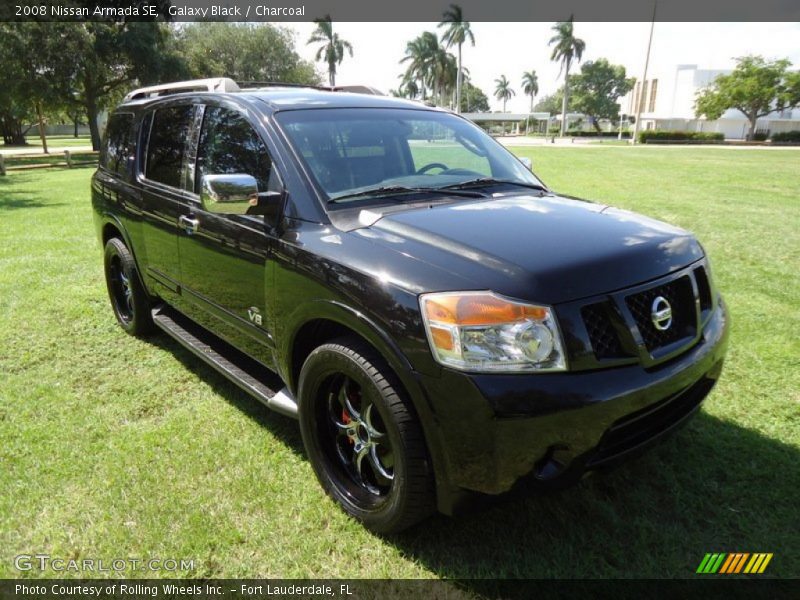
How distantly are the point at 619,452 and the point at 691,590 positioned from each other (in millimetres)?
660

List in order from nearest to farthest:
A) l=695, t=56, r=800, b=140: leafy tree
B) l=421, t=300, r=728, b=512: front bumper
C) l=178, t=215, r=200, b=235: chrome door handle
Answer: l=421, t=300, r=728, b=512: front bumper, l=178, t=215, r=200, b=235: chrome door handle, l=695, t=56, r=800, b=140: leafy tree

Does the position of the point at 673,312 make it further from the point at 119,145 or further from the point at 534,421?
the point at 119,145

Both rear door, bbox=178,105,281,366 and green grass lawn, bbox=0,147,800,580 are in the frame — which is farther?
rear door, bbox=178,105,281,366

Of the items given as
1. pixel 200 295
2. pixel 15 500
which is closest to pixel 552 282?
pixel 200 295

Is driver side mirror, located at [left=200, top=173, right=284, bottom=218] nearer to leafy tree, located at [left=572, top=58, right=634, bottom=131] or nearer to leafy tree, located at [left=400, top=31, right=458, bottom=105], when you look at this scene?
leafy tree, located at [left=400, top=31, right=458, bottom=105]

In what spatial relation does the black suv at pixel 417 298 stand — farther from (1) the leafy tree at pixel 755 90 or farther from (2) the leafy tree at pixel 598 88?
(2) the leafy tree at pixel 598 88

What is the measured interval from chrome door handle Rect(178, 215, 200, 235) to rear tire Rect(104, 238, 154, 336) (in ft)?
3.80

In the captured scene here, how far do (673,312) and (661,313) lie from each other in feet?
0.52

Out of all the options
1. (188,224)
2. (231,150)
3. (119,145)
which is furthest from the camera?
(119,145)

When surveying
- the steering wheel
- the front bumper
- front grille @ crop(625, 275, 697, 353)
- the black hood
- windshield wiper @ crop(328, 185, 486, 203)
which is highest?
the steering wheel

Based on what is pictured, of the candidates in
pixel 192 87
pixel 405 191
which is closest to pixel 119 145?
pixel 192 87

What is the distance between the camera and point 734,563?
244 cm

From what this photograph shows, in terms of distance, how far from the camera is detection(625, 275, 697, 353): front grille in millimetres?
2271

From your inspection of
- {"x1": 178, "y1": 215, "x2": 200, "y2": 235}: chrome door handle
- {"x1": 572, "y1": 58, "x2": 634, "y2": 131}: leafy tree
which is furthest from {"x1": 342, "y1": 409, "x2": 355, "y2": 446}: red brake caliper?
{"x1": 572, "y1": 58, "x2": 634, "y2": 131}: leafy tree
